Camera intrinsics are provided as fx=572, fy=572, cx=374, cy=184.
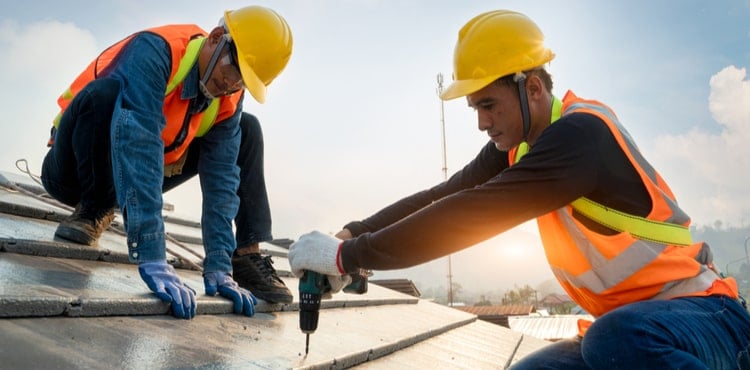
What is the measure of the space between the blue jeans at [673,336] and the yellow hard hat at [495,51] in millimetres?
881

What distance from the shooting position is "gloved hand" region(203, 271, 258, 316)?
8.87 feet

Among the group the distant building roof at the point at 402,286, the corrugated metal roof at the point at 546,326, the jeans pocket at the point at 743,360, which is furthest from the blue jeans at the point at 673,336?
the corrugated metal roof at the point at 546,326

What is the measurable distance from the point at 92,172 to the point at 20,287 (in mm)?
1287

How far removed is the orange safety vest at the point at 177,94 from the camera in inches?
107

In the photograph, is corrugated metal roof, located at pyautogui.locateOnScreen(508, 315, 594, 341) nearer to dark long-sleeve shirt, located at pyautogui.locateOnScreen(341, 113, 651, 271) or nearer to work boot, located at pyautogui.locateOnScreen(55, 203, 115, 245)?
work boot, located at pyautogui.locateOnScreen(55, 203, 115, 245)

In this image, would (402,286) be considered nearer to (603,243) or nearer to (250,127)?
(250,127)

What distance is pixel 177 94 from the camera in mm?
2791

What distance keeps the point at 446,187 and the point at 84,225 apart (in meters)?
1.75

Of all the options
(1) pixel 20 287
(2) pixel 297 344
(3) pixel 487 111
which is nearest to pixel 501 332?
(2) pixel 297 344

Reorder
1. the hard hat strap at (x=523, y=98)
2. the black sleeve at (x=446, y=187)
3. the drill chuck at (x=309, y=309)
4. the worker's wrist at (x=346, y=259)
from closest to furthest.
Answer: the worker's wrist at (x=346, y=259) → the hard hat strap at (x=523, y=98) → the drill chuck at (x=309, y=309) → the black sleeve at (x=446, y=187)

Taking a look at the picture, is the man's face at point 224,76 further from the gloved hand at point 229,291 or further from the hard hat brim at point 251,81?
the gloved hand at point 229,291

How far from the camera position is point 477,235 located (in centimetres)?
173

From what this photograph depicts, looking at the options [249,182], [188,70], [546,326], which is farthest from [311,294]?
[546,326]

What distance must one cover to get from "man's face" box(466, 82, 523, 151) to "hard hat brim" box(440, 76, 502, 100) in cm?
3
